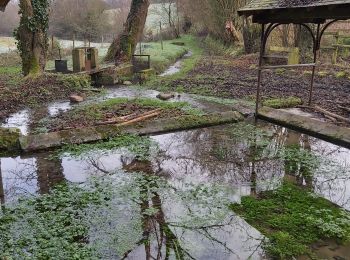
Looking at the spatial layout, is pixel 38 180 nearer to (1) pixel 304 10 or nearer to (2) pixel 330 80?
(1) pixel 304 10

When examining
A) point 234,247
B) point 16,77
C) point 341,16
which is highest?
point 341,16

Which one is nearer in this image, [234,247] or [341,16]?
[234,247]

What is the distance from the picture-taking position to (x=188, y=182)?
19.2 ft

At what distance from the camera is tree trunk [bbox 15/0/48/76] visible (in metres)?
14.8

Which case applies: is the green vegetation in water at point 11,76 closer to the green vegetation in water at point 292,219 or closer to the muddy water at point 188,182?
the muddy water at point 188,182

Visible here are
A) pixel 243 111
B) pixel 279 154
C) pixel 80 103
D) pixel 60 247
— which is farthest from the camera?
pixel 80 103

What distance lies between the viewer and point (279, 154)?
7.14m

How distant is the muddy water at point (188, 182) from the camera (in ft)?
13.9

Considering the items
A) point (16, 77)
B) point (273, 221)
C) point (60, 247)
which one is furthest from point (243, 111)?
point (16, 77)

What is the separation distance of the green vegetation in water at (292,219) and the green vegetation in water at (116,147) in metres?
2.48

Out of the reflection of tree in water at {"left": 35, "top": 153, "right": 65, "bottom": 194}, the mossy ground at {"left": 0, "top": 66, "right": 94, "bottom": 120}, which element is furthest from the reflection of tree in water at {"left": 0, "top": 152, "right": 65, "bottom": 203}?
the mossy ground at {"left": 0, "top": 66, "right": 94, "bottom": 120}

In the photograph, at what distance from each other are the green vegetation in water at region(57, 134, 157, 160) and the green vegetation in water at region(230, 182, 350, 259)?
248 centimetres

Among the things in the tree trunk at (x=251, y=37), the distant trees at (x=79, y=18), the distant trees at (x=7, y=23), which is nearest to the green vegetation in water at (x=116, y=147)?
the tree trunk at (x=251, y=37)

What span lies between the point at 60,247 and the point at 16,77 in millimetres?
13626
